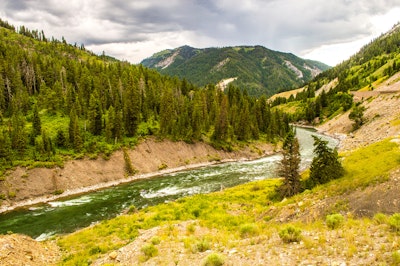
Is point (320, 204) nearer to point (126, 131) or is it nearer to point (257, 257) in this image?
point (257, 257)

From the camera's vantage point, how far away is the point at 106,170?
72.1 metres

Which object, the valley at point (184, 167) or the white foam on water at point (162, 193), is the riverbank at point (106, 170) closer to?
the valley at point (184, 167)

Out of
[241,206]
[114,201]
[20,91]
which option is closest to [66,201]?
[114,201]

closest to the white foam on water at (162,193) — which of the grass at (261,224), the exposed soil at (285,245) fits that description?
the grass at (261,224)

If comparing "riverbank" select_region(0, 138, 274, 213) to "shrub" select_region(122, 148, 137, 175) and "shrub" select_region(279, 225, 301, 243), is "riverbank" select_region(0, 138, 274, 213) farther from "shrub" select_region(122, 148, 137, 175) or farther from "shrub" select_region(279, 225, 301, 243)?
"shrub" select_region(279, 225, 301, 243)

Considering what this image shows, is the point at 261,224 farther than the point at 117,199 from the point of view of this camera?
No

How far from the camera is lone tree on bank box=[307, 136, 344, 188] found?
3139 cm

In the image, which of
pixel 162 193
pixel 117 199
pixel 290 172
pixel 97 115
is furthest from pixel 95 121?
pixel 290 172

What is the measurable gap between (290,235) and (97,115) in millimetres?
80530

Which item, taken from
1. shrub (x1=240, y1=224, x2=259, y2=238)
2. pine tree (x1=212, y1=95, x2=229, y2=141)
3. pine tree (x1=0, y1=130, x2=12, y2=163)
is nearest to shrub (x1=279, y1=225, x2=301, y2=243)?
shrub (x1=240, y1=224, x2=259, y2=238)

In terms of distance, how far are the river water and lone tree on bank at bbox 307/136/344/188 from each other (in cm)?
2652

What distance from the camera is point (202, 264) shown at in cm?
1503

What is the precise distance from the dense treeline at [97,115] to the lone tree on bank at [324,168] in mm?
59934

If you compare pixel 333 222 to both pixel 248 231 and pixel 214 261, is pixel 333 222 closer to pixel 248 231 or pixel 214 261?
pixel 248 231
